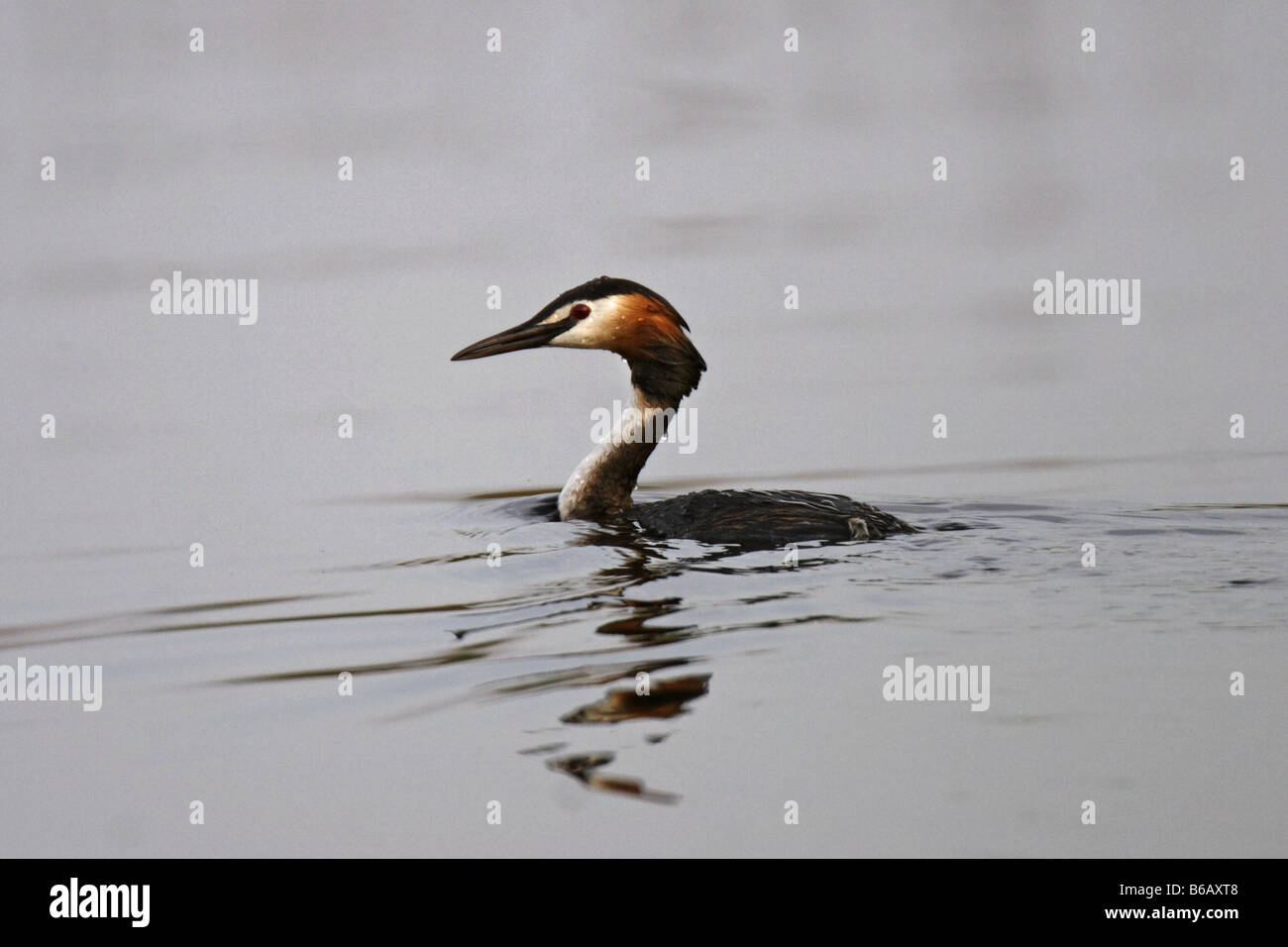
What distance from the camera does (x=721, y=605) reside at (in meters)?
7.37

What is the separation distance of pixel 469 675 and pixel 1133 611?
275 cm

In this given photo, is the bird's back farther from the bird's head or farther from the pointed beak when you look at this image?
the pointed beak

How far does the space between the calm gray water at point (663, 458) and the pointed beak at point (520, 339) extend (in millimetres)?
947

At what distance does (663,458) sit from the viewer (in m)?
11.3

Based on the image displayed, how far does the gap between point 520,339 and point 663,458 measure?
7.13ft

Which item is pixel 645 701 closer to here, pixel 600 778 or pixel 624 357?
pixel 600 778

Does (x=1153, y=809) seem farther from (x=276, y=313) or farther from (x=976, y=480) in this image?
(x=276, y=313)

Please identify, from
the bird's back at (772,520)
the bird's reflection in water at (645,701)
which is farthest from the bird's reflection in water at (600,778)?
the bird's back at (772,520)

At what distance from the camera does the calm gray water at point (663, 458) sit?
5.71 m

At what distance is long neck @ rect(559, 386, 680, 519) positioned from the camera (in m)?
9.43

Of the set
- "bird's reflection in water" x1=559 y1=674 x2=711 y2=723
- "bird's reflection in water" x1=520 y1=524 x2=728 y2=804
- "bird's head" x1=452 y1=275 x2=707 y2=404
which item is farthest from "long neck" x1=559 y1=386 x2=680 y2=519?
"bird's reflection in water" x1=559 y1=674 x2=711 y2=723

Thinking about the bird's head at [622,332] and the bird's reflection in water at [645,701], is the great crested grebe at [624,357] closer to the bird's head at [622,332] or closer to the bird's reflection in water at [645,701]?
the bird's head at [622,332]

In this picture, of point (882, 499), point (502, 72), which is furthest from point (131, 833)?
point (502, 72)

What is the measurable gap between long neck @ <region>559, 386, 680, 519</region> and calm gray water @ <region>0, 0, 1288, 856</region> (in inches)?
10.0
